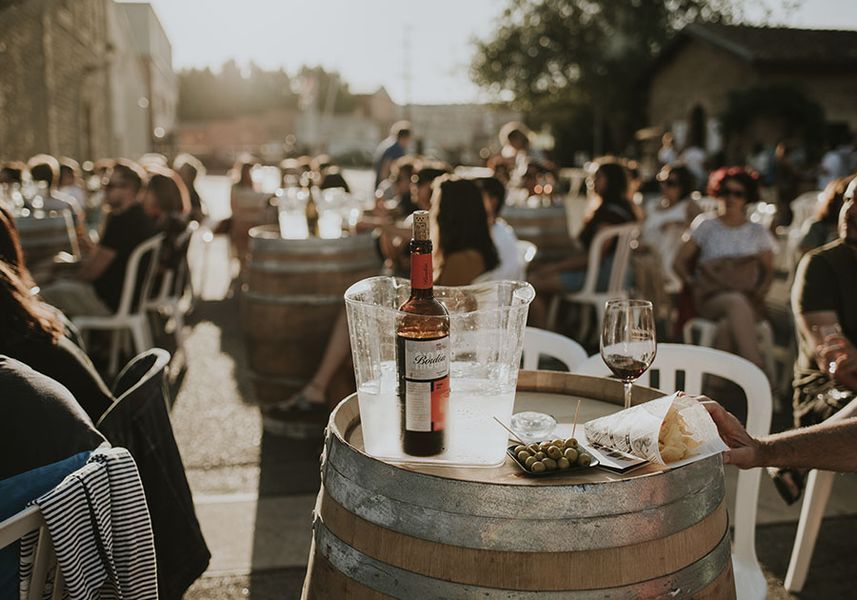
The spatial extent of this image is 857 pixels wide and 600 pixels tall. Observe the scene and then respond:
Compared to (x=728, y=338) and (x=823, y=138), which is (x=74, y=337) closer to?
(x=728, y=338)

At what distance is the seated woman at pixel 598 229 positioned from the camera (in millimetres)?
6316

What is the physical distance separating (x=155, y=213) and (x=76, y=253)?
791mm

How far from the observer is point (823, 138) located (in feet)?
71.1

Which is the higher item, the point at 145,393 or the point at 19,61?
the point at 19,61

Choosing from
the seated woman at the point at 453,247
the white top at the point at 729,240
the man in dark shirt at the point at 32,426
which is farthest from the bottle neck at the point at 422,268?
the white top at the point at 729,240

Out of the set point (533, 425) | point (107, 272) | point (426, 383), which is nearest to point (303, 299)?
point (107, 272)

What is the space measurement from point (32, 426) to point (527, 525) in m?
1.08

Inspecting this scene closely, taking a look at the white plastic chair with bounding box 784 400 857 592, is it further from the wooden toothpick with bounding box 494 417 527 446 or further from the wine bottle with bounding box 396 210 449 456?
the wine bottle with bounding box 396 210 449 456

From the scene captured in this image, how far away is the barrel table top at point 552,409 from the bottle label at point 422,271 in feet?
1.15

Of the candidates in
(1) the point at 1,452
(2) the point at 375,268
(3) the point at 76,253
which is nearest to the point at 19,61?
(3) the point at 76,253

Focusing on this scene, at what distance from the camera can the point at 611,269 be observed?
634cm

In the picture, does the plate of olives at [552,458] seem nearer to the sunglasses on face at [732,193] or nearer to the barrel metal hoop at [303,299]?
the barrel metal hoop at [303,299]

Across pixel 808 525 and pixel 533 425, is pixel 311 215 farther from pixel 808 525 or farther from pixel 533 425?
pixel 533 425

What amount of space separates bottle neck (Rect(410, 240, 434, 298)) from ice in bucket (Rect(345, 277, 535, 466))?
2.8 inches
